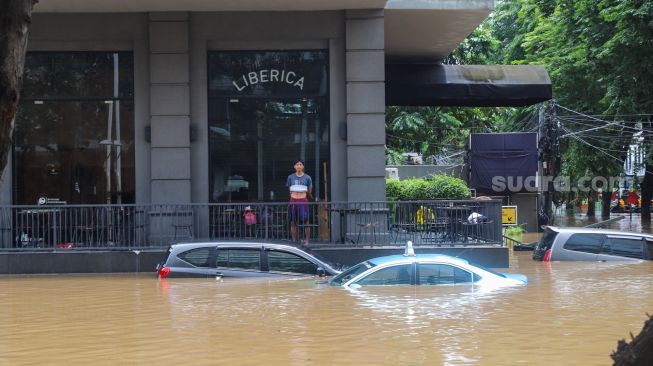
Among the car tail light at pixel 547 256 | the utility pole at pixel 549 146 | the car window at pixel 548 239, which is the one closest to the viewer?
the car tail light at pixel 547 256

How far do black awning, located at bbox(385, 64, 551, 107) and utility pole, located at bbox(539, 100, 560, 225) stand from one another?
11.9m

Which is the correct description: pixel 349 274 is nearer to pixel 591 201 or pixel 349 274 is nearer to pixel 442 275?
pixel 442 275

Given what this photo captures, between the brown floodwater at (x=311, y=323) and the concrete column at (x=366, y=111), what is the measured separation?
4.60m

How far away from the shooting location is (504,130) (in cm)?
4300

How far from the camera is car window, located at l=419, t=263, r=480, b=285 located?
11039mm

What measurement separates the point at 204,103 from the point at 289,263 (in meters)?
5.52

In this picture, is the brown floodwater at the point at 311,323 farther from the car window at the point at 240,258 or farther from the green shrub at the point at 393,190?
the green shrub at the point at 393,190

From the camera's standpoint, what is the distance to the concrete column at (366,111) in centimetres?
1662

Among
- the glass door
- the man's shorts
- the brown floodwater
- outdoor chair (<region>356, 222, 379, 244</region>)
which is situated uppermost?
the glass door

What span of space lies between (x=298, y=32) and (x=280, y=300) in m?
7.53

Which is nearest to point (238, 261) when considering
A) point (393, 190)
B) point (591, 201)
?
point (393, 190)

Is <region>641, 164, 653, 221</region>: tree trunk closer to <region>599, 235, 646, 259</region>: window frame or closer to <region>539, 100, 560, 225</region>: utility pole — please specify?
<region>539, 100, 560, 225</region>: utility pole

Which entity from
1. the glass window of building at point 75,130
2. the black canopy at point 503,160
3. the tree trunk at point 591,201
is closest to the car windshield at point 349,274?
the glass window of building at point 75,130

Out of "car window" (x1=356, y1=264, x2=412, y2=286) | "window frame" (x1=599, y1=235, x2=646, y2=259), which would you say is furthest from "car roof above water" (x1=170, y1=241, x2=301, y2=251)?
"window frame" (x1=599, y1=235, x2=646, y2=259)
